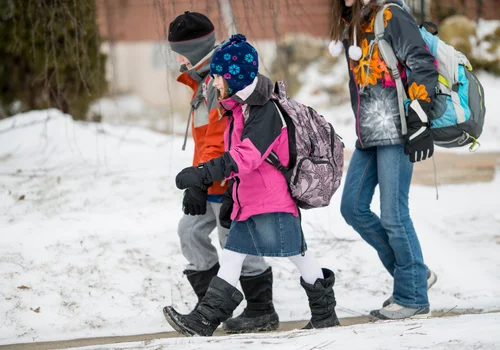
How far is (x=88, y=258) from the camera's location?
4.76m

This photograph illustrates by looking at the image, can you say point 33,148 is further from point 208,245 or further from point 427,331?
point 427,331

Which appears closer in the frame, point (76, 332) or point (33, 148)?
point (76, 332)

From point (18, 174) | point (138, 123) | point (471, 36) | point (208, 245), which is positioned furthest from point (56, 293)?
point (471, 36)

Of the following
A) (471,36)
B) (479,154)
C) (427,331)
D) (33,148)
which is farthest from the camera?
(471,36)

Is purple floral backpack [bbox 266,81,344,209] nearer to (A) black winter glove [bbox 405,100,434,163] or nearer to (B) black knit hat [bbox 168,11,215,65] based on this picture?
(A) black winter glove [bbox 405,100,434,163]

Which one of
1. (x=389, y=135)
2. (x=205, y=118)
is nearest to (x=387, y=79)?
(x=389, y=135)

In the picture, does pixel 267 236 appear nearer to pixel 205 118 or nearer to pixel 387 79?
pixel 205 118

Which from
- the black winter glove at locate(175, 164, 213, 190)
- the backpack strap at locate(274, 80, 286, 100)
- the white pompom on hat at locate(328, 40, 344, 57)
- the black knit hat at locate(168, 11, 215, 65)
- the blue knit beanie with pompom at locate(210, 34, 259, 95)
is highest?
the black knit hat at locate(168, 11, 215, 65)

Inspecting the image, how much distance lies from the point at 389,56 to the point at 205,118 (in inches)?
39.4

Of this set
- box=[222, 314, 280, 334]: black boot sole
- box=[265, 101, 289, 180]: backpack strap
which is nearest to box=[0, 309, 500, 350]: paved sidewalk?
box=[222, 314, 280, 334]: black boot sole

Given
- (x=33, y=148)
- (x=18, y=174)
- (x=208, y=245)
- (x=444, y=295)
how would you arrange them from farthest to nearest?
1. (x=33, y=148)
2. (x=18, y=174)
3. (x=444, y=295)
4. (x=208, y=245)

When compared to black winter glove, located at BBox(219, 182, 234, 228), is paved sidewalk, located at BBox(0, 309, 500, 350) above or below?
below

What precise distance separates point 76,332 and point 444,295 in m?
2.25

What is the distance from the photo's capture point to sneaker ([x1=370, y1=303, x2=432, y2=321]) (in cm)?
407
